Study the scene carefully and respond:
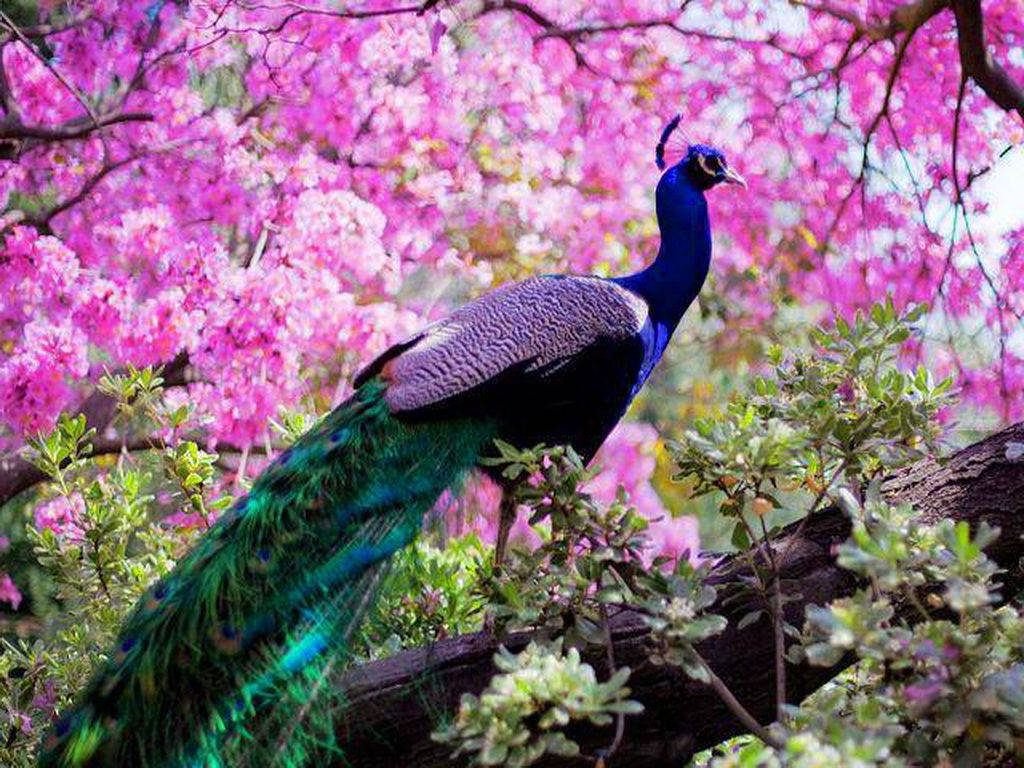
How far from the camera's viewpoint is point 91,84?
4.44m

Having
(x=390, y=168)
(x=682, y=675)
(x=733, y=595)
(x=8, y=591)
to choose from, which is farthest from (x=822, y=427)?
(x=8, y=591)

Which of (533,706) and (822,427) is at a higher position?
(822,427)

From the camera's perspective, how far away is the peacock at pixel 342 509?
1.90 meters

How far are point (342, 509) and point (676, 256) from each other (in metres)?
1.06

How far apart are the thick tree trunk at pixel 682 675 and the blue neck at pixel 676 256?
80 centimetres

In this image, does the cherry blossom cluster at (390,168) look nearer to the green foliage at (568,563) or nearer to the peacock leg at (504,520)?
the peacock leg at (504,520)

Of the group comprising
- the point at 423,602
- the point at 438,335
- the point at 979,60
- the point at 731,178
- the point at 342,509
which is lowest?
the point at 423,602

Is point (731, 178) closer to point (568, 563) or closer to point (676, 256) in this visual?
point (676, 256)

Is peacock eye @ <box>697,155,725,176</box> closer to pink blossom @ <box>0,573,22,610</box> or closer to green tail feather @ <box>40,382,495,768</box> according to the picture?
green tail feather @ <box>40,382,495,768</box>

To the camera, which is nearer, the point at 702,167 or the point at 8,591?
the point at 702,167

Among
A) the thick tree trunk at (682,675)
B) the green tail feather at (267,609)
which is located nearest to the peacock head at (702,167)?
the green tail feather at (267,609)

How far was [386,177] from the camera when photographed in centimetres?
463

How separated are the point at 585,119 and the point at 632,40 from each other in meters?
0.38

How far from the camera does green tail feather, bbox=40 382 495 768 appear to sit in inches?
74.1
